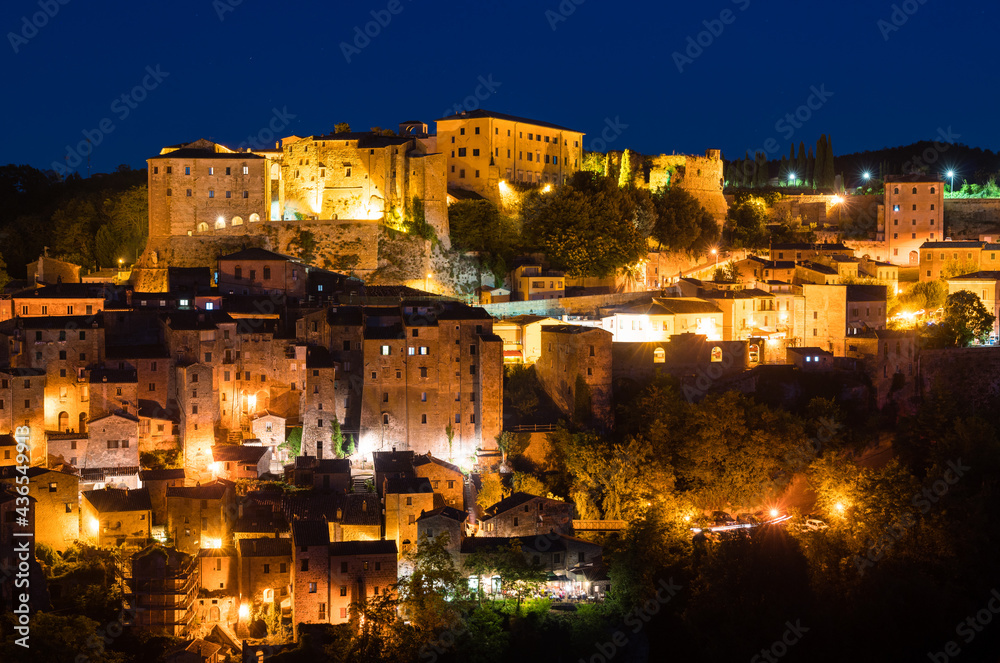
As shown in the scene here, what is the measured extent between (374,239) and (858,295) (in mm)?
20701

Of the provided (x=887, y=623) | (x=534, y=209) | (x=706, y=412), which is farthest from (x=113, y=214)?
(x=887, y=623)

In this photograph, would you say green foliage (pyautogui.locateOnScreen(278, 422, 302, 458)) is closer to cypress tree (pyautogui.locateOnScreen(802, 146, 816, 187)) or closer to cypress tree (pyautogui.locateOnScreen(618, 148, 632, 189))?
cypress tree (pyautogui.locateOnScreen(618, 148, 632, 189))

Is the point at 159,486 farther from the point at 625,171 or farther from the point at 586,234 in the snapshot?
the point at 625,171

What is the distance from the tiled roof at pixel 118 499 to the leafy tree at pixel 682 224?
30995mm

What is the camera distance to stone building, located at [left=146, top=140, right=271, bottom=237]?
146 feet

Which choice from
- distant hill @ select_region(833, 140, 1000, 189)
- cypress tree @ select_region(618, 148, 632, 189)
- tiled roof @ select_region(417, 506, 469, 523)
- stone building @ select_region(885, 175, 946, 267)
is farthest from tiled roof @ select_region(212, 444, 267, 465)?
distant hill @ select_region(833, 140, 1000, 189)

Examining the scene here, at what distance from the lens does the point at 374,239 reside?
45.3 m

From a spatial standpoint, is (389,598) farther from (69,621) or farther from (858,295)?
(858,295)

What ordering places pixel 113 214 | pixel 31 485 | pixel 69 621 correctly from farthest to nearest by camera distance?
pixel 113 214, pixel 31 485, pixel 69 621

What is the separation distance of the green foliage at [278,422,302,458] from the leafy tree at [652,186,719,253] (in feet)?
83.6

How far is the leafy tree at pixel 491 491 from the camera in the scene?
33.0 meters

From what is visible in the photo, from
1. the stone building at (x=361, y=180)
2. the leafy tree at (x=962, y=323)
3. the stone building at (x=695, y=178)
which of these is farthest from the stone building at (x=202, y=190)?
the leafy tree at (x=962, y=323)

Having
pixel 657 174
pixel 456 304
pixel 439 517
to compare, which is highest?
pixel 657 174

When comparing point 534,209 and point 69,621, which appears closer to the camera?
point 69,621
